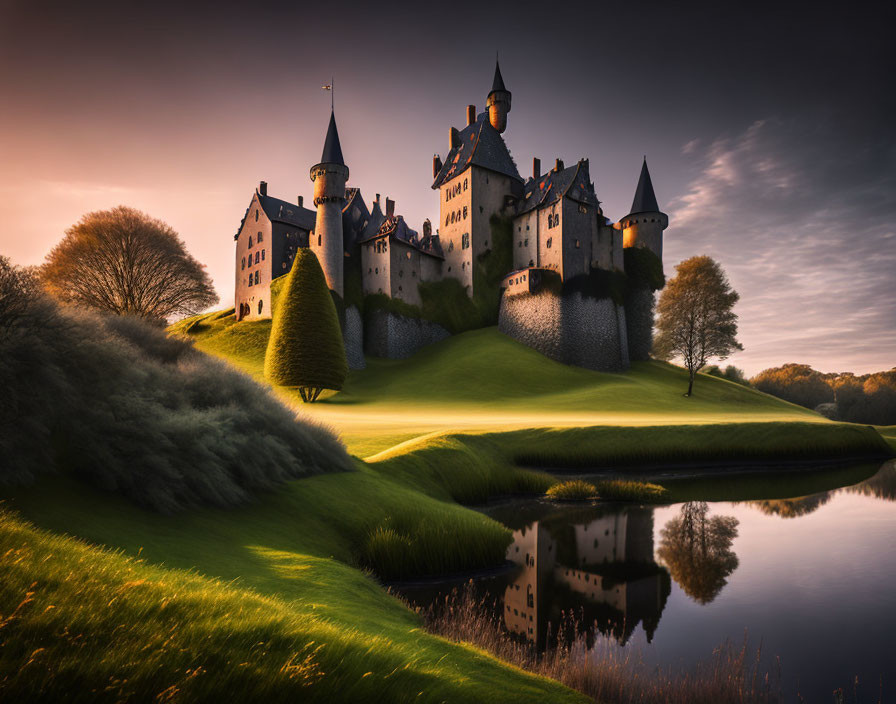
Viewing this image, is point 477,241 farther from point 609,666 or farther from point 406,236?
point 609,666

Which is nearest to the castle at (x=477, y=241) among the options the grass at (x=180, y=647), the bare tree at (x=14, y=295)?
the bare tree at (x=14, y=295)

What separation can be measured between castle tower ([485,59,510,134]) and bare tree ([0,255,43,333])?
208 feet

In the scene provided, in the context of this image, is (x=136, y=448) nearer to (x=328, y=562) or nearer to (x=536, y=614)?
(x=328, y=562)

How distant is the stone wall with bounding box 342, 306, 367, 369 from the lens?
50.8 metres

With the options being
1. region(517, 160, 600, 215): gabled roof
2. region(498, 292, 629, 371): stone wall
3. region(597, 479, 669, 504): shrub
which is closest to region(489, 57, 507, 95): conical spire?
region(517, 160, 600, 215): gabled roof

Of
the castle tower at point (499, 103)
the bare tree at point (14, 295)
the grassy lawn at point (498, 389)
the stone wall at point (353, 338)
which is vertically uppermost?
the castle tower at point (499, 103)

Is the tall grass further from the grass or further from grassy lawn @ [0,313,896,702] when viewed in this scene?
the grass

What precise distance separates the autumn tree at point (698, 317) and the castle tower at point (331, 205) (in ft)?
111

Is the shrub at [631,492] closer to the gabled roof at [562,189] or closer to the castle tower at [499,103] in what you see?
the gabled roof at [562,189]

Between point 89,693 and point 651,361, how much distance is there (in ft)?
205

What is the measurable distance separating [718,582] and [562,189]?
48.7m

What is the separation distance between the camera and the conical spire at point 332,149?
49.6 meters

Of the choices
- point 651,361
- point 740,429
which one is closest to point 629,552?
point 740,429

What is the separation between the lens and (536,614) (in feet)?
26.7
